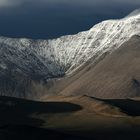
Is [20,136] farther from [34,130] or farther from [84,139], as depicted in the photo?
[84,139]

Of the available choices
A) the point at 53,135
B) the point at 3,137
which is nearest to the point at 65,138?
the point at 53,135

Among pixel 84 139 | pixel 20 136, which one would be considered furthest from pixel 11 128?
pixel 84 139

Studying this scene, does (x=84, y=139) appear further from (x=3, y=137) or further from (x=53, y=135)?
(x=3, y=137)

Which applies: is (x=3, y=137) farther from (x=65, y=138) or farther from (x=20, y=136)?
(x=65, y=138)

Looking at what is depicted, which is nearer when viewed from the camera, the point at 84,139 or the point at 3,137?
the point at 3,137

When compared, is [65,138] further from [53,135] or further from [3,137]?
[3,137]
